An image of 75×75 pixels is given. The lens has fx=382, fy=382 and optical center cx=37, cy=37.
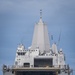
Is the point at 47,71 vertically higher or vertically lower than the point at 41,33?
lower

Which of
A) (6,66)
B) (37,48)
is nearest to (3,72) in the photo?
(6,66)

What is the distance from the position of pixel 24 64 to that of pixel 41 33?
1166 cm

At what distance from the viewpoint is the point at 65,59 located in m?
112

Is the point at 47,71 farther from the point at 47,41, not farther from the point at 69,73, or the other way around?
the point at 47,41

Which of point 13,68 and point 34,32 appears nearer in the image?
point 13,68

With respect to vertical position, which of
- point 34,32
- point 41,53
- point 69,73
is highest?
point 34,32

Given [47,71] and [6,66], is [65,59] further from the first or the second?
[6,66]

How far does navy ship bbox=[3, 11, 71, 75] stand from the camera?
104 m

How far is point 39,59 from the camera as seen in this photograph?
4264 inches

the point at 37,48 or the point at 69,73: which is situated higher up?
the point at 37,48

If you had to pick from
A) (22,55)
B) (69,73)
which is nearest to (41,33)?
(22,55)

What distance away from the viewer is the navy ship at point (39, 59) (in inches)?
4075

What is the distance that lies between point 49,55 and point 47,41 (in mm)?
7795

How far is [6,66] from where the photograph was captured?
107 metres
